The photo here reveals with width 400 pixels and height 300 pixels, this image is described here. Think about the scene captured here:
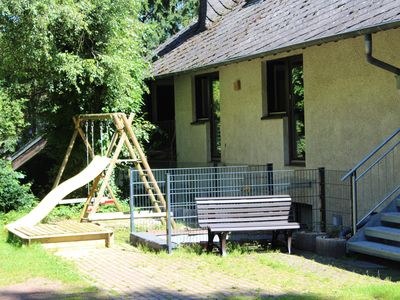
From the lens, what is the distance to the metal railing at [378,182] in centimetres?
1078

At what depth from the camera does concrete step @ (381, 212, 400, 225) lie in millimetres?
10191

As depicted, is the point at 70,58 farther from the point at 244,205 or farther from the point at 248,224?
the point at 248,224

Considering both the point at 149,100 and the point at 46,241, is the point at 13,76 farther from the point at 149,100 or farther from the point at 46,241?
the point at 149,100

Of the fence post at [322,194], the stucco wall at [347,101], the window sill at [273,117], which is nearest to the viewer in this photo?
the stucco wall at [347,101]

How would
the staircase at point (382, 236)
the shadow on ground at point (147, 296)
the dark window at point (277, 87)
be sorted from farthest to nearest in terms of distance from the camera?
the dark window at point (277, 87), the staircase at point (382, 236), the shadow on ground at point (147, 296)

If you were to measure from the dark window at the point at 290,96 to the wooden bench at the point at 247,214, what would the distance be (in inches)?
138

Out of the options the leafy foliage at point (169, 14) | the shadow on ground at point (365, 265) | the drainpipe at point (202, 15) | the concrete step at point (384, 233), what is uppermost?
the leafy foliage at point (169, 14)

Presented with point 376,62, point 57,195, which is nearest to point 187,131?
point 57,195

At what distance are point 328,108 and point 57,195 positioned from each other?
541 centimetres

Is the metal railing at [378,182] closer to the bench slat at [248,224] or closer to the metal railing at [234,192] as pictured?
the metal railing at [234,192]

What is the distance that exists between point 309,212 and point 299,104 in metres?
2.31

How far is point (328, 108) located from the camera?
13.4m

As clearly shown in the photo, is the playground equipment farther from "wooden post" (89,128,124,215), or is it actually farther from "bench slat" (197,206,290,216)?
"bench slat" (197,206,290,216)

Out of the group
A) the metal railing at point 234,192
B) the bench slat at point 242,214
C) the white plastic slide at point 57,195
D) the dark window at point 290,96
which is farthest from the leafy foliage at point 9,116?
the bench slat at point 242,214
